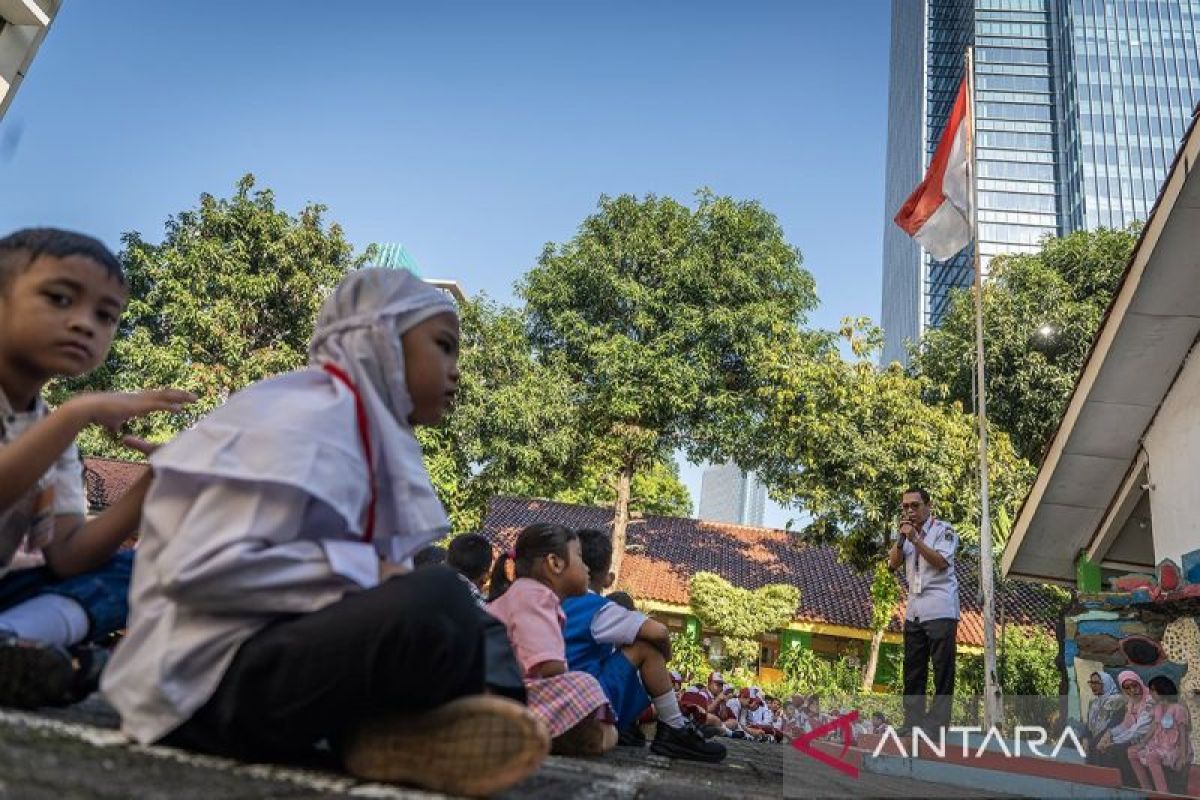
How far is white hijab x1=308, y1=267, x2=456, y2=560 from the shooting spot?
1.53 metres

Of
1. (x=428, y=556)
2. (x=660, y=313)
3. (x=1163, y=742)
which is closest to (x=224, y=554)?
(x=428, y=556)

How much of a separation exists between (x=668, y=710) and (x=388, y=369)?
2653 mm

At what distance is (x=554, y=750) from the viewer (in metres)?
2.72

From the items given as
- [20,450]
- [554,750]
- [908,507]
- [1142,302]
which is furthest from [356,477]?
[1142,302]

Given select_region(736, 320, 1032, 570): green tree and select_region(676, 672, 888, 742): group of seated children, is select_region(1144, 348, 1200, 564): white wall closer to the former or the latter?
select_region(676, 672, 888, 742): group of seated children

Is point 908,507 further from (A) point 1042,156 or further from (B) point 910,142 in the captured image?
(B) point 910,142

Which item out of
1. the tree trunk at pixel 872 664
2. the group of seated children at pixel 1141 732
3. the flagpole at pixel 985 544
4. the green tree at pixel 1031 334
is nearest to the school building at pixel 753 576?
the tree trunk at pixel 872 664

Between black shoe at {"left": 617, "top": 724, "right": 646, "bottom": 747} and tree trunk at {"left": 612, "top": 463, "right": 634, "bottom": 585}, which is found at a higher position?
tree trunk at {"left": 612, "top": 463, "right": 634, "bottom": 585}

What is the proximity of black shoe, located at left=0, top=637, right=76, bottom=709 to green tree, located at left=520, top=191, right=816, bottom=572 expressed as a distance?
610 inches

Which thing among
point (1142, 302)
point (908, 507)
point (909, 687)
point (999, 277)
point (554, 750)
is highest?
point (999, 277)

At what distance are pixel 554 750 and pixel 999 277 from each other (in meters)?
21.3

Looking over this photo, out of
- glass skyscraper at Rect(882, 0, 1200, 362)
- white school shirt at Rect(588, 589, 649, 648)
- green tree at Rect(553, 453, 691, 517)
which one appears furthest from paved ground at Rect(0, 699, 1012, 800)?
glass skyscraper at Rect(882, 0, 1200, 362)

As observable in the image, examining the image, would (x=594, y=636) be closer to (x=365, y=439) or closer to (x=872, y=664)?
(x=365, y=439)

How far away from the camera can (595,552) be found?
4.64 metres
